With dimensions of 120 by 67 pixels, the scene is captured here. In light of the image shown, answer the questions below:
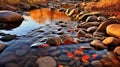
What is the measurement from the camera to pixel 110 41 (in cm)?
672

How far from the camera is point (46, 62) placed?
5500 mm

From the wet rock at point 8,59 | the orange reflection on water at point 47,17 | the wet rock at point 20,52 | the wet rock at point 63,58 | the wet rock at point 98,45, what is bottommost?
the orange reflection on water at point 47,17

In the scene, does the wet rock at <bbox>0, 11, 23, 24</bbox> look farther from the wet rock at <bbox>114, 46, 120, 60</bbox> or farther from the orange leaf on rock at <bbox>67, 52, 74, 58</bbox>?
the wet rock at <bbox>114, 46, 120, 60</bbox>

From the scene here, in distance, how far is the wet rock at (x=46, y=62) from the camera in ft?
17.8

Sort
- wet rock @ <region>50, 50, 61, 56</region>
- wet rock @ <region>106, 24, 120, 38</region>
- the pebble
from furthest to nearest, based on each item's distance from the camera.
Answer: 1. wet rock @ <region>106, 24, 120, 38</region>
2. wet rock @ <region>50, 50, 61, 56</region>
3. the pebble

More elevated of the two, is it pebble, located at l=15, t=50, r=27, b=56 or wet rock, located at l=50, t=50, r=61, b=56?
pebble, located at l=15, t=50, r=27, b=56

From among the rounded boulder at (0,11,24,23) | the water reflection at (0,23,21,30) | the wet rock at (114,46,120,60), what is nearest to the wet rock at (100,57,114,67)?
the wet rock at (114,46,120,60)

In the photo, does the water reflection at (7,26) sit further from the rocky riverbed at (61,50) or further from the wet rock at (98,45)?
the wet rock at (98,45)

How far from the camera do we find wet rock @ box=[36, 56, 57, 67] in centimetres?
541

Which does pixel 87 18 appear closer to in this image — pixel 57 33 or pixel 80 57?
pixel 57 33

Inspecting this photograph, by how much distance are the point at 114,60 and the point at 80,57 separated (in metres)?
0.91

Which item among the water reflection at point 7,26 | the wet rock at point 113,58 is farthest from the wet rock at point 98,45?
the water reflection at point 7,26

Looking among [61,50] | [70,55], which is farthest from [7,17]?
[70,55]

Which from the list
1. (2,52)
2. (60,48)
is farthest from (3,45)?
(60,48)
